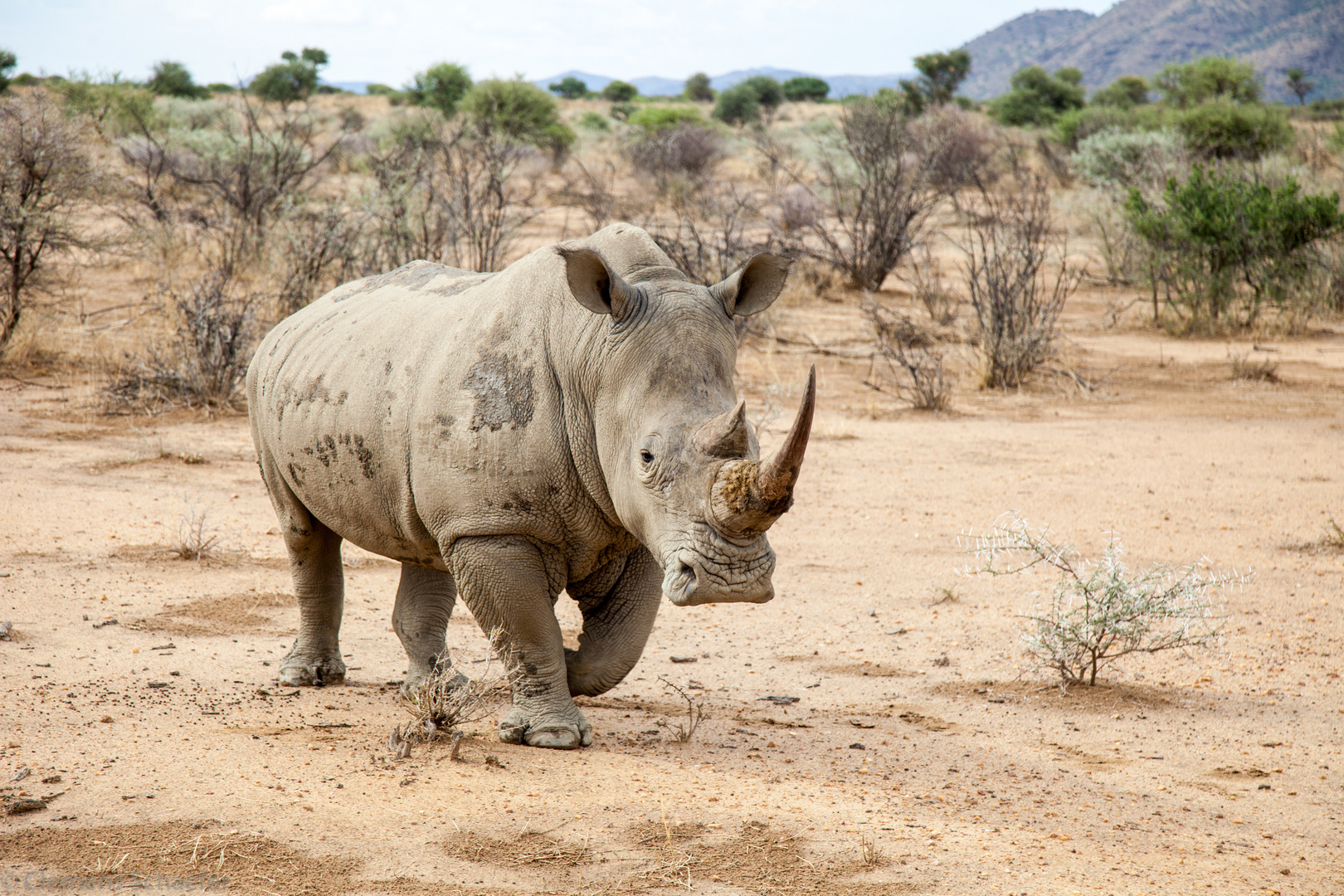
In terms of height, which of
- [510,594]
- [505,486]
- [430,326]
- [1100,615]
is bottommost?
[1100,615]

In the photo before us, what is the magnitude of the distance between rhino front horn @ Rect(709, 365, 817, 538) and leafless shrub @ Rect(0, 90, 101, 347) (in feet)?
35.9

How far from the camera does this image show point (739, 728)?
462 cm

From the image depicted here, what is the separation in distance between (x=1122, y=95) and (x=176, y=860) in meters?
48.0

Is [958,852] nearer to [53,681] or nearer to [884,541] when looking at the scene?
[53,681]

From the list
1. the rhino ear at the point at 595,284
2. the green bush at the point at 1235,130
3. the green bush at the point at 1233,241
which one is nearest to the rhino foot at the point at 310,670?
the rhino ear at the point at 595,284

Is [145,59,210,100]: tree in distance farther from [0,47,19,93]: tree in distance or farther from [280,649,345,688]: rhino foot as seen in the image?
[280,649,345,688]: rhino foot

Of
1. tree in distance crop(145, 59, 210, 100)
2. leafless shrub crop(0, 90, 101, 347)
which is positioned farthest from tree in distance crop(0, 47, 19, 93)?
leafless shrub crop(0, 90, 101, 347)

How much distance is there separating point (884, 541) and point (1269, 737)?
Answer: 3155mm

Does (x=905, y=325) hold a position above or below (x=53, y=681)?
above

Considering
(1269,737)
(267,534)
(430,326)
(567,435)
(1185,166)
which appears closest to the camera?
(567,435)

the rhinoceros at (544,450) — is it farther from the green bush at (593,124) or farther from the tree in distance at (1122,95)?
the tree in distance at (1122,95)

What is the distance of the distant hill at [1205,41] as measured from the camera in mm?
108188

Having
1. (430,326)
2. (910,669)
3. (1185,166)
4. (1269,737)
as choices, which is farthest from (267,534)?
(1185,166)

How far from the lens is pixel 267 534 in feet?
24.2
